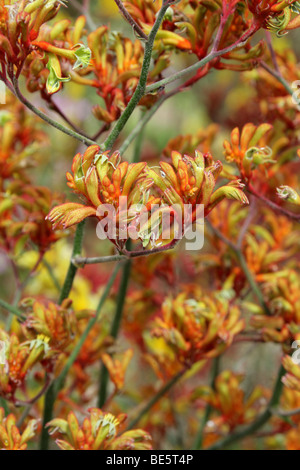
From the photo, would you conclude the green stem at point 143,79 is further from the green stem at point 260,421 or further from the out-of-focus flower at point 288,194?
the green stem at point 260,421

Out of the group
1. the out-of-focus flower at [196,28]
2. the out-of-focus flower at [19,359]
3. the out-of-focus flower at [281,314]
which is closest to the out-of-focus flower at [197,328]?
the out-of-focus flower at [281,314]

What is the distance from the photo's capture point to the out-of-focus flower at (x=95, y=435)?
19.9 inches

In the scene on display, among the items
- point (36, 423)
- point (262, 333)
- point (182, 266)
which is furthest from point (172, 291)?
point (182, 266)

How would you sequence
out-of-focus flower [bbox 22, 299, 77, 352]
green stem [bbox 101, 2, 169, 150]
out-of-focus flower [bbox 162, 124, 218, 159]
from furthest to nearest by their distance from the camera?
out-of-focus flower [bbox 162, 124, 218, 159] < out-of-focus flower [bbox 22, 299, 77, 352] < green stem [bbox 101, 2, 169, 150]

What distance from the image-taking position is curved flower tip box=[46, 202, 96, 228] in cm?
43

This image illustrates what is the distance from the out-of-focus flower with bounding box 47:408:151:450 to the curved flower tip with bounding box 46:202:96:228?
0.18 metres

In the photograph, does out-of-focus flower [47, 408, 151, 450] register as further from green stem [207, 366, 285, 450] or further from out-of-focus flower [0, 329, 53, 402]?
green stem [207, 366, 285, 450]

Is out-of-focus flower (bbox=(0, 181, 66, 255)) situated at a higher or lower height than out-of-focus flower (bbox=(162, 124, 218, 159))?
lower

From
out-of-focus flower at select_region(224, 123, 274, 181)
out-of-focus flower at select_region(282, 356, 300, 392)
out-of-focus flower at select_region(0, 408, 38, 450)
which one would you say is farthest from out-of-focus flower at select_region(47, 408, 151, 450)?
out-of-focus flower at select_region(224, 123, 274, 181)

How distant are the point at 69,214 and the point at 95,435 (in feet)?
0.66

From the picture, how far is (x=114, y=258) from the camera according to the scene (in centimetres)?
45

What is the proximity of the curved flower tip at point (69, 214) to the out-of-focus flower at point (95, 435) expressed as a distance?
7.2 inches
